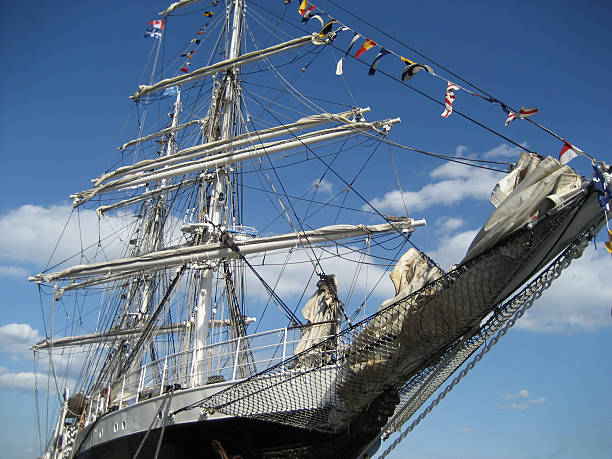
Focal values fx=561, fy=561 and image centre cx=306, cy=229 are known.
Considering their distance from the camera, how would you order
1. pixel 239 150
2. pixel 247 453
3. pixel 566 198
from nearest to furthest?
pixel 566 198 → pixel 247 453 → pixel 239 150

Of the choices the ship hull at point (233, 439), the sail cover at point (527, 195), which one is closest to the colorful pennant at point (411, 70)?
the sail cover at point (527, 195)

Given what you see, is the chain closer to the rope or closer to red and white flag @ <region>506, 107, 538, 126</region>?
red and white flag @ <region>506, 107, 538, 126</region>

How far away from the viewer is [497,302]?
8.13m

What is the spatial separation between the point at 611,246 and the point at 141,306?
28468mm

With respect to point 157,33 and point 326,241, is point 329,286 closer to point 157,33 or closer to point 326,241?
point 326,241

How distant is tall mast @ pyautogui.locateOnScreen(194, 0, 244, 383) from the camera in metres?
15.1

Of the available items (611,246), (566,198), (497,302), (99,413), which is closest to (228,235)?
(99,413)

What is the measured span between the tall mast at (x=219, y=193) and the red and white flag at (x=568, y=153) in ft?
29.3

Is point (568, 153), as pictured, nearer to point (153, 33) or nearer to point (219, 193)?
point (219, 193)

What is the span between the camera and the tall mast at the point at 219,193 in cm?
1514

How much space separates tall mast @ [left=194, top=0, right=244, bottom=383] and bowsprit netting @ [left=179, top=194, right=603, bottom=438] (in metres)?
3.36

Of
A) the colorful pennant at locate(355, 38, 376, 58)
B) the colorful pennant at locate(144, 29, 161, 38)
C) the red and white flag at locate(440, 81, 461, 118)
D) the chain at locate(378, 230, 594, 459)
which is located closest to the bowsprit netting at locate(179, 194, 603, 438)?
the chain at locate(378, 230, 594, 459)

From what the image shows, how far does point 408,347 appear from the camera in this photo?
862 cm

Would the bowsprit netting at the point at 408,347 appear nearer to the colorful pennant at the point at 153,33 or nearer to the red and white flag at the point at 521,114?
the red and white flag at the point at 521,114
